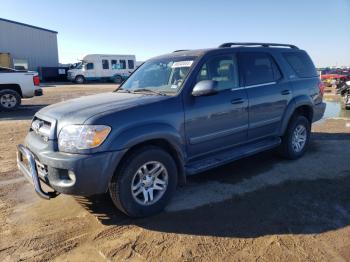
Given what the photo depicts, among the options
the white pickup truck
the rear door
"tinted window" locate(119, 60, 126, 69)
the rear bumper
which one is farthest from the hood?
"tinted window" locate(119, 60, 126, 69)

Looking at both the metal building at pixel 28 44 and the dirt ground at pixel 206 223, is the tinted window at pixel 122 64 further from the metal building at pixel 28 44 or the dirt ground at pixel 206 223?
the dirt ground at pixel 206 223

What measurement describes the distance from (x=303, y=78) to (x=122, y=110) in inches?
150

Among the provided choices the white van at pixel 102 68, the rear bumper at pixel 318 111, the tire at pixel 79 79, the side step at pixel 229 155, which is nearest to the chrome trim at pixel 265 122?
the side step at pixel 229 155

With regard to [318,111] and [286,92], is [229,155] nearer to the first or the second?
[286,92]

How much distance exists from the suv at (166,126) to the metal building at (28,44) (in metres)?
37.2

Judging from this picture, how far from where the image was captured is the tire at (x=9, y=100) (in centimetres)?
1232

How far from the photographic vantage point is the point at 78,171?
3332mm

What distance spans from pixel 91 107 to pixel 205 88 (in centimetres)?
132

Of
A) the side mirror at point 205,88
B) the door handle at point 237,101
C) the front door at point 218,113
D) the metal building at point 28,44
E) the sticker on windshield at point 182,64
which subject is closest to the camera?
the side mirror at point 205,88

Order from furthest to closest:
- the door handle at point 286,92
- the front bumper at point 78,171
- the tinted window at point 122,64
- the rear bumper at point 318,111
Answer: the tinted window at point 122,64 → the rear bumper at point 318,111 → the door handle at point 286,92 → the front bumper at point 78,171

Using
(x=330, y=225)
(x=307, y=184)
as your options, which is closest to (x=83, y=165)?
(x=330, y=225)

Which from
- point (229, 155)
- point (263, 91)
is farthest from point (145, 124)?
point (263, 91)

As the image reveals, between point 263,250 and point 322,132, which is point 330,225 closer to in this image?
point 263,250

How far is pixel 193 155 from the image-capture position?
4367 millimetres
